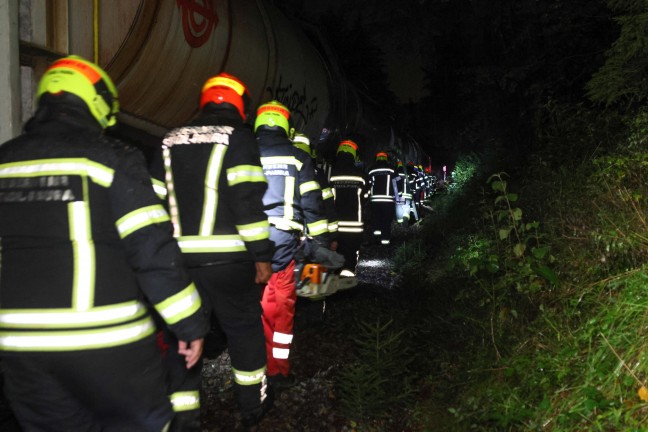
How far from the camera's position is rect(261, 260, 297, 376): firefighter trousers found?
3635 millimetres

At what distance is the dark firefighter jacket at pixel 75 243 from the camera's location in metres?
1.65

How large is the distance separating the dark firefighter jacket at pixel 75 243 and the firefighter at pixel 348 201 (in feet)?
17.3

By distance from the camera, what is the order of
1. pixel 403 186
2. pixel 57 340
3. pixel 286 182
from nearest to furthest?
pixel 57 340 < pixel 286 182 < pixel 403 186

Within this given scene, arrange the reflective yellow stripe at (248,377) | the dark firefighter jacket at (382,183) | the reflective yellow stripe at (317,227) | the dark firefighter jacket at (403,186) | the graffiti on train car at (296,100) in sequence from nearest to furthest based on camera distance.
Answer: the reflective yellow stripe at (248,377)
the reflective yellow stripe at (317,227)
the graffiti on train car at (296,100)
the dark firefighter jacket at (382,183)
the dark firefighter jacket at (403,186)

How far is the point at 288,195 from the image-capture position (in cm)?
365

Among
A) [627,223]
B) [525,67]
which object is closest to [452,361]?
[627,223]

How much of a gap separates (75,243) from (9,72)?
143 cm

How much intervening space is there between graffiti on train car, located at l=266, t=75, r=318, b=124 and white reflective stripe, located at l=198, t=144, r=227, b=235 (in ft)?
8.31


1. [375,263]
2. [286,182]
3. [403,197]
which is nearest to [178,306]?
[286,182]

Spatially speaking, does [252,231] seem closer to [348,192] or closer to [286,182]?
[286,182]

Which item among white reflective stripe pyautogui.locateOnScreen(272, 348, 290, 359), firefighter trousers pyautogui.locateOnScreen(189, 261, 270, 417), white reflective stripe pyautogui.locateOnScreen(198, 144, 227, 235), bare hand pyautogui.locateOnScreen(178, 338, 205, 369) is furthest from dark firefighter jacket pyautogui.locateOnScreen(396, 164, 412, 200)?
bare hand pyautogui.locateOnScreen(178, 338, 205, 369)

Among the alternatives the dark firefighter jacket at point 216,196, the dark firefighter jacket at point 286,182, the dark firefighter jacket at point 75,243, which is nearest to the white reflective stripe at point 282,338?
the dark firefighter jacket at point 286,182

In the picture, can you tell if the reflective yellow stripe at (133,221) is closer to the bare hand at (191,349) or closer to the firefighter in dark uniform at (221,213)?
the bare hand at (191,349)

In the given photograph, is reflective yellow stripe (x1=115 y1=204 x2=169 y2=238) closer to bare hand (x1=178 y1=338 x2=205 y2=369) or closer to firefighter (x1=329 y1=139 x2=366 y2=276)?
bare hand (x1=178 y1=338 x2=205 y2=369)
